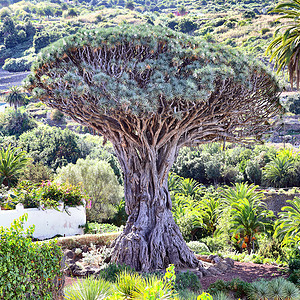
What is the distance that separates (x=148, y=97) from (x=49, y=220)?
6769mm

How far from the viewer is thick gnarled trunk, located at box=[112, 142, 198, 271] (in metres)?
11.3

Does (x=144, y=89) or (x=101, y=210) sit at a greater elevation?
(x=144, y=89)

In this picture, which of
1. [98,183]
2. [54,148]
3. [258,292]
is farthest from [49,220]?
[54,148]

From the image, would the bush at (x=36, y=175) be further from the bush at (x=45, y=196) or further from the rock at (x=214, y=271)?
the rock at (x=214, y=271)

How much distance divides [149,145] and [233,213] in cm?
767

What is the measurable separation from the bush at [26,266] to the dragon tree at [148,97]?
16.4ft

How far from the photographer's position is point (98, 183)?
26062mm

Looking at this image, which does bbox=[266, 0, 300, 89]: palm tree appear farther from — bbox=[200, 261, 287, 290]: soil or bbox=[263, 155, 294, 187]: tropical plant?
bbox=[263, 155, 294, 187]: tropical plant

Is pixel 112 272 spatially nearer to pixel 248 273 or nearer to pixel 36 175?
pixel 248 273

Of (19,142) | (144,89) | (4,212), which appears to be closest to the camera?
(144,89)

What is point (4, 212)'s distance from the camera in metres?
14.0

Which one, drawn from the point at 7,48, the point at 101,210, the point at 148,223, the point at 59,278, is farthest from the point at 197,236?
the point at 7,48

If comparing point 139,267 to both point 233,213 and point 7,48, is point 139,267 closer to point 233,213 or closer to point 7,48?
point 233,213

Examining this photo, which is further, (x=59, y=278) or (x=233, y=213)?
(x=233, y=213)
